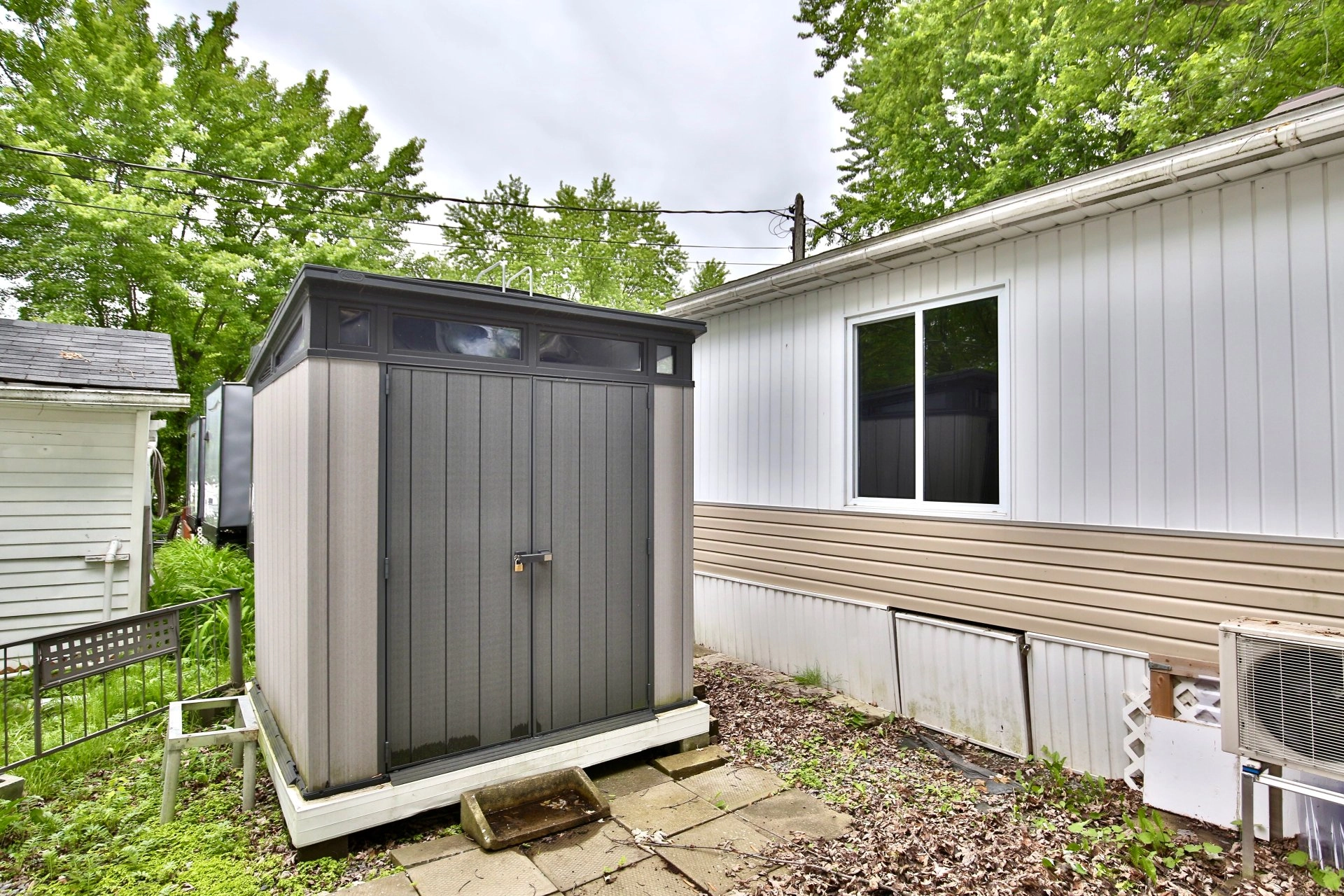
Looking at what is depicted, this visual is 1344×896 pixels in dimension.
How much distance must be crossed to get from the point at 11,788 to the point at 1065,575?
541cm

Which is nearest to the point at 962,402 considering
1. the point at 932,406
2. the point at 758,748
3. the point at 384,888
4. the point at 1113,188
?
the point at 932,406

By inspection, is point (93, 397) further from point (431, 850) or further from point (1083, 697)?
point (1083, 697)

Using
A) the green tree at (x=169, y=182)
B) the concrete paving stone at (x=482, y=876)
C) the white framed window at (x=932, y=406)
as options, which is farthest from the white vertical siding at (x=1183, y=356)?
the green tree at (x=169, y=182)

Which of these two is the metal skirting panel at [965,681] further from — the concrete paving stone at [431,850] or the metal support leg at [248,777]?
the metal support leg at [248,777]

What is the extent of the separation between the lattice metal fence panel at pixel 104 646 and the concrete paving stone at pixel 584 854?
258cm

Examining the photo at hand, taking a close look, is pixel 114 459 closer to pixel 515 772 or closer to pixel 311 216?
pixel 515 772

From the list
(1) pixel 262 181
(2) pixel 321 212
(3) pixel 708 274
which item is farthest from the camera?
(3) pixel 708 274

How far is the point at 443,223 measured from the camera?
17.7 metres

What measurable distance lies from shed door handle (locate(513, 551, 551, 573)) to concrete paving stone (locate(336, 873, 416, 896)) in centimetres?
131

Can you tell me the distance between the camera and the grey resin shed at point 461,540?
2.70m

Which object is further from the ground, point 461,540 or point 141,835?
point 461,540

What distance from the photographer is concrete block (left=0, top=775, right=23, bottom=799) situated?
293 centimetres

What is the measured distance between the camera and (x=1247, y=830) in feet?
8.10

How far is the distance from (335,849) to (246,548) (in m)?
6.16
